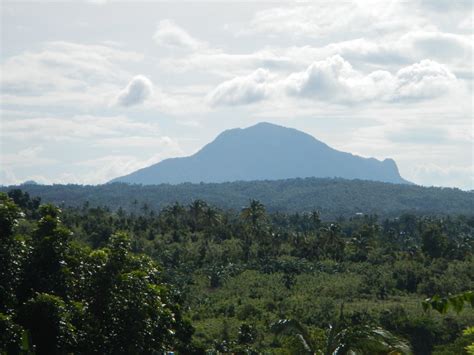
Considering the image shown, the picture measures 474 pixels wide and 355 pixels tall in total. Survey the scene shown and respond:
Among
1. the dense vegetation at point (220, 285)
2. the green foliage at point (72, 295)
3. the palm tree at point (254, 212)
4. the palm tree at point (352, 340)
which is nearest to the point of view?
the palm tree at point (352, 340)

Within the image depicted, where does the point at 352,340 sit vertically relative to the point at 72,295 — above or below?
below

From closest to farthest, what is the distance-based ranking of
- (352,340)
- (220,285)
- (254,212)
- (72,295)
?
(352,340), (72,295), (220,285), (254,212)

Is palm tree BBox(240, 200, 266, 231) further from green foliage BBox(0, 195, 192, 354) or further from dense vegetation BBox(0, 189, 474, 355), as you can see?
green foliage BBox(0, 195, 192, 354)

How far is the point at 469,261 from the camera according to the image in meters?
89.1

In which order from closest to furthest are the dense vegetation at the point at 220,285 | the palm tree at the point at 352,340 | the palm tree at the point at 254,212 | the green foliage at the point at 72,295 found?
the palm tree at the point at 352,340, the green foliage at the point at 72,295, the dense vegetation at the point at 220,285, the palm tree at the point at 254,212

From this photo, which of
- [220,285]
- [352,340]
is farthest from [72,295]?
[220,285]

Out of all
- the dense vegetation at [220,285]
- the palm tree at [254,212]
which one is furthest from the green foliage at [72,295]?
the palm tree at [254,212]

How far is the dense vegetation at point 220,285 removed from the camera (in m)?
16.8

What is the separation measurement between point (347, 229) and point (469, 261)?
5790 centimetres

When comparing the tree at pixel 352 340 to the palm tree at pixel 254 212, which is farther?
the palm tree at pixel 254 212

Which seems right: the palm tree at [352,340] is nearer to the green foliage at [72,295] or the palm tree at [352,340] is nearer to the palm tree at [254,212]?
the green foliage at [72,295]

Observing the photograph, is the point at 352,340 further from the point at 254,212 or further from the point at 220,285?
the point at 254,212

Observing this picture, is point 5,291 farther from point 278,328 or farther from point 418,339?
point 418,339

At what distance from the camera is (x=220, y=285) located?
82312 millimetres
